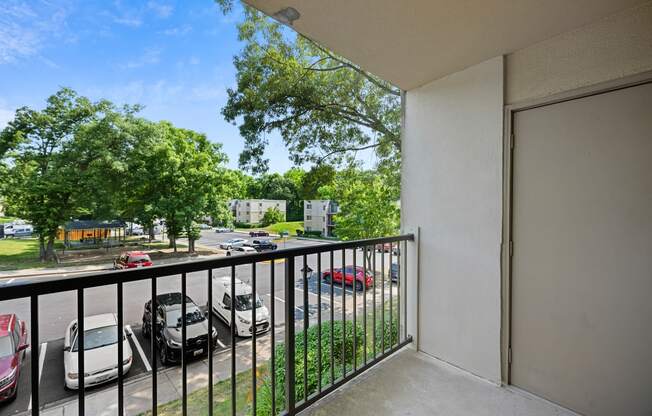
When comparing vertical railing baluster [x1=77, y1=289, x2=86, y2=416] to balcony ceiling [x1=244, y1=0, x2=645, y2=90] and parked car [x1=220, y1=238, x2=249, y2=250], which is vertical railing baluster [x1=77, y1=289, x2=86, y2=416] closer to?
balcony ceiling [x1=244, y1=0, x2=645, y2=90]

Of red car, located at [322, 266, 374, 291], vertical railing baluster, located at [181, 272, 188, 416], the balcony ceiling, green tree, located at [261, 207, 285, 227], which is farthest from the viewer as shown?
green tree, located at [261, 207, 285, 227]

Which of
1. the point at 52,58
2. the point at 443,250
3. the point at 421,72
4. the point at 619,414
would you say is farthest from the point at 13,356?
the point at 52,58

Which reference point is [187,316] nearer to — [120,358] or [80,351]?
[120,358]

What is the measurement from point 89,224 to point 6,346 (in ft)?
8.01

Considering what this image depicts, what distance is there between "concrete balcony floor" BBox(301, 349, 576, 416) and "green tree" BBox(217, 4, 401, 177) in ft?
11.7

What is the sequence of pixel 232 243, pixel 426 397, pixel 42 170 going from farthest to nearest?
pixel 232 243
pixel 42 170
pixel 426 397

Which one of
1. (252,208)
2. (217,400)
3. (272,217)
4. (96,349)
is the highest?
(252,208)

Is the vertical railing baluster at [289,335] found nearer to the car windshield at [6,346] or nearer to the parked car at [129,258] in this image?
the car windshield at [6,346]

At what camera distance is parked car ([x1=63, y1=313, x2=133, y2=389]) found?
140 cm

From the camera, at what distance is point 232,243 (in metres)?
3.71

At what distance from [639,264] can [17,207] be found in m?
5.30

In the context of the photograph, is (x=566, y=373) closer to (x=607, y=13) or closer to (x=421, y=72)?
(x=607, y=13)

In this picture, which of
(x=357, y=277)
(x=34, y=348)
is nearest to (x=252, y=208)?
(x=357, y=277)

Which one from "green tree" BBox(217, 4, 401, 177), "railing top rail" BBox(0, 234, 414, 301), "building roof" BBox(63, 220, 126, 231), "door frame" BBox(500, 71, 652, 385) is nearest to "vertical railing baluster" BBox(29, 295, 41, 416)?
"railing top rail" BBox(0, 234, 414, 301)
